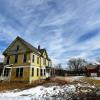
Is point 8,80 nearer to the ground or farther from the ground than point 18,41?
nearer to the ground

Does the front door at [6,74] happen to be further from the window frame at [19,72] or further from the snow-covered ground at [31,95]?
the snow-covered ground at [31,95]

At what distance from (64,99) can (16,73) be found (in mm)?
19714

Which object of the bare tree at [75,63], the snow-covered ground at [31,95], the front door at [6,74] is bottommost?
the snow-covered ground at [31,95]

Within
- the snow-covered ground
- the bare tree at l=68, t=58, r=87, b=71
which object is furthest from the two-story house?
the bare tree at l=68, t=58, r=87, b=71

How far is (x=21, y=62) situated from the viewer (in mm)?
29047

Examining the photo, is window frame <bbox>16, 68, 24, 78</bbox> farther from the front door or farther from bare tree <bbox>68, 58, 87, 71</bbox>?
bare tree <bbox>68, 58, 87, 71</bbox>

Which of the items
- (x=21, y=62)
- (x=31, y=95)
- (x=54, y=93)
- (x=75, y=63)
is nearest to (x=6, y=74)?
(x=21, y=62)

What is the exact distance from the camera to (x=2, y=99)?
12.1 m

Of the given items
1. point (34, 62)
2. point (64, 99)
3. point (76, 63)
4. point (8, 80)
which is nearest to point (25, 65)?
point (34, 62)

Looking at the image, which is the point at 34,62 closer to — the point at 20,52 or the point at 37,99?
the point at 20,52

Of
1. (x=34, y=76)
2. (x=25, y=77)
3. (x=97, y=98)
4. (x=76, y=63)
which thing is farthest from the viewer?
(x=76, y=63)

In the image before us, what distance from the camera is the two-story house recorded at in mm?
28172

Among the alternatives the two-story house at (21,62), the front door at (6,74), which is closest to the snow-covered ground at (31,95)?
the two-story house at (21,62)

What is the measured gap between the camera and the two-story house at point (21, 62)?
2817 centimetres
